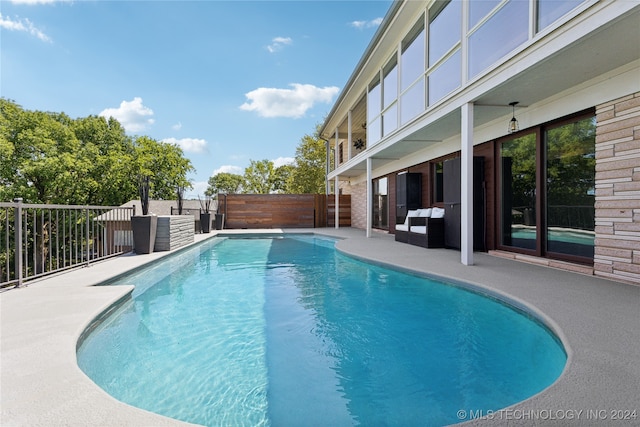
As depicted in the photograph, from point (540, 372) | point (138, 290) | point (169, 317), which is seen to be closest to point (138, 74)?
point (138, 290)

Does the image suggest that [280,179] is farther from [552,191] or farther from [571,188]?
[571,188]

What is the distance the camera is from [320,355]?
2.59 meters

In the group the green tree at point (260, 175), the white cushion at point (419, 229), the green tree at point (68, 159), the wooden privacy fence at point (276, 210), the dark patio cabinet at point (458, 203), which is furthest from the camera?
the green tree at point (260, 175)

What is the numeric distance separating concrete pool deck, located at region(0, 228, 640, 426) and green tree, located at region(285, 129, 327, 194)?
75.8ft

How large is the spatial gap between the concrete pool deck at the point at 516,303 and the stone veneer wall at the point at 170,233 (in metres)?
2.53

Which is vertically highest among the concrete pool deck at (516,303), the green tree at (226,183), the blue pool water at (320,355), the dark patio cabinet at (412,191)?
the green tree at (226,183)

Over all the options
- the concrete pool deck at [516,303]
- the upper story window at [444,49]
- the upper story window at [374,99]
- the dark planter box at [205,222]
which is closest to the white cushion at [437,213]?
the upper story window at [444,49]

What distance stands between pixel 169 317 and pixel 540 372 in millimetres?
3314

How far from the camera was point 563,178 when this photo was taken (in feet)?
16.2

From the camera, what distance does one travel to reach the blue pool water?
1945 mm

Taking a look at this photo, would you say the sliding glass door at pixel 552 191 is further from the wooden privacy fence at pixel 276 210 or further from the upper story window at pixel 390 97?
the wooden privacy fence at pixel 276 210

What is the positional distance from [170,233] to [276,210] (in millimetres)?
8474

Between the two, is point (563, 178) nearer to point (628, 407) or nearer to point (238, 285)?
point (628, 407)

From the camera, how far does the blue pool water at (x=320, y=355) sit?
1.95 metres
